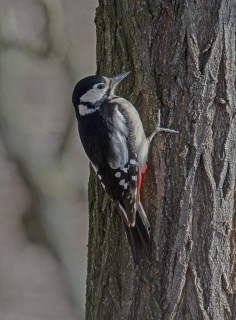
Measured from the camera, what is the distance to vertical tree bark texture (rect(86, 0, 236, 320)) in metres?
3.77

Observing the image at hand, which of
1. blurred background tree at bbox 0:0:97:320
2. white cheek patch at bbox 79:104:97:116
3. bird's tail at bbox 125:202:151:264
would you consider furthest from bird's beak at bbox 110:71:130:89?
blurred background tree at bbox 0:0:97:320

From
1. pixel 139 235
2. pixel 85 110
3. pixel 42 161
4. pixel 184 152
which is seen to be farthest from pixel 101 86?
pixel 42 161

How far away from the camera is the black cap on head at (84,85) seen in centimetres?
398

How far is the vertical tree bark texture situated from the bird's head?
89 millimetres

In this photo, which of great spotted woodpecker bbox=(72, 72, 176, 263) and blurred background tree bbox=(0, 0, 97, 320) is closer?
great spotted woodpecker bbox=(72, 72, 176, 263)

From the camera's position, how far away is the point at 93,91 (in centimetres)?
412

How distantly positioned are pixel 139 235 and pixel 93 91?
0.77 meters

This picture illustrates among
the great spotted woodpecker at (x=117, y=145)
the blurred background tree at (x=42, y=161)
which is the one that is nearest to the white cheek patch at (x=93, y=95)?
the great spotted woodpecker at (x=117, y=145)

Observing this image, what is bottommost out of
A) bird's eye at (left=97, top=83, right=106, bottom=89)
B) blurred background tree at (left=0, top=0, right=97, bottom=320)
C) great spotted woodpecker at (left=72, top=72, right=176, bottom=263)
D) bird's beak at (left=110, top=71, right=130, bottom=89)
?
blurred background tree at (left=0, top=0, right=97, bottom=320)

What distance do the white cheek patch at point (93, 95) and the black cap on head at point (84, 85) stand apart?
18mm

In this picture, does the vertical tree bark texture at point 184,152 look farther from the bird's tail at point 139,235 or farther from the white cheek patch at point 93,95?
the white cheek patch at point 93,95

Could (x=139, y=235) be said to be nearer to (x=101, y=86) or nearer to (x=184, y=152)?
(x=184, y=152)

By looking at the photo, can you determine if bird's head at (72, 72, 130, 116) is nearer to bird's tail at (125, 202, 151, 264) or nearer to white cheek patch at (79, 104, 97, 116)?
white cheek patch at (79, 104, 97, 116)

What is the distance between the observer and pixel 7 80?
8.77m
